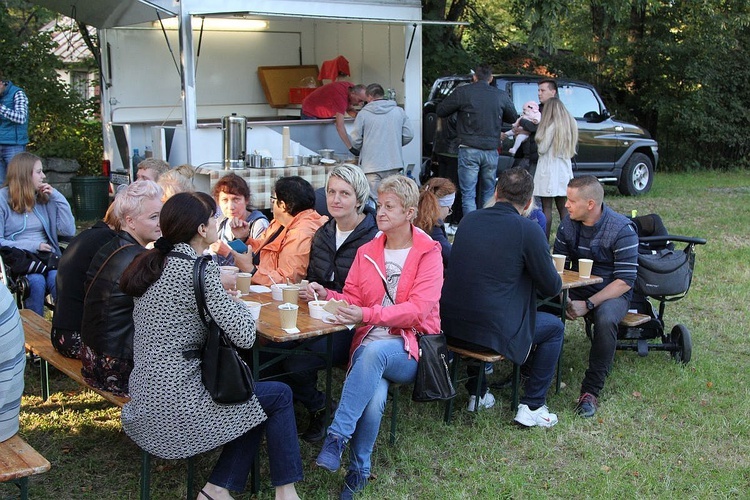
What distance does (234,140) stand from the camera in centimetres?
781

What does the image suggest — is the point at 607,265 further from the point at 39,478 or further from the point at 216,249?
the point at 39,478

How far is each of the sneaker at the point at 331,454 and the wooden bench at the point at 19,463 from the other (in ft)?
3.49

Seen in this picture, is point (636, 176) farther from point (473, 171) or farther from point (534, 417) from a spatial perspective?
point (534, 417)

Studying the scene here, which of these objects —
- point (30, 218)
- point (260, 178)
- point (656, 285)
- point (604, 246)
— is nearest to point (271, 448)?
point (604, 246)

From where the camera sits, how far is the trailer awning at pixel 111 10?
825cm

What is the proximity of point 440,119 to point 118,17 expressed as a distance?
12.6 feet

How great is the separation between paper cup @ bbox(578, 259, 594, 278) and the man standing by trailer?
5.72 meters

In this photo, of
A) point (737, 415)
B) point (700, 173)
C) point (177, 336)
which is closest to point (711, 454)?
point (737, 415)

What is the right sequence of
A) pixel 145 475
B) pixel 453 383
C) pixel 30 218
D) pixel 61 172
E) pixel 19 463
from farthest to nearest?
1. pixel 61 172
2. pixel 30 218
3. pixel 453 383
4. pixel 145 475
5. pixel 19 463

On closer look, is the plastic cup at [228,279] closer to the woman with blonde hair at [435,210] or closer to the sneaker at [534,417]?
the woman with blonde hair at [435,210]

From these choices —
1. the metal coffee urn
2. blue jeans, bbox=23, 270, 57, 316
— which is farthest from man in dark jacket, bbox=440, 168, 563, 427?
the metal coffee urn

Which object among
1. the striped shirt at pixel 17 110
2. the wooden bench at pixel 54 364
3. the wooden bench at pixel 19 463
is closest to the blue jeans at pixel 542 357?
the wooden bench at pixel 54 364

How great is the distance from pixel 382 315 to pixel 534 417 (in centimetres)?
121

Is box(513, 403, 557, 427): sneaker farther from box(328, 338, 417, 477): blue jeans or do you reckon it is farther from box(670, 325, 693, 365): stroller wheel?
box(670, 325, 693, 365): stroller wheel
